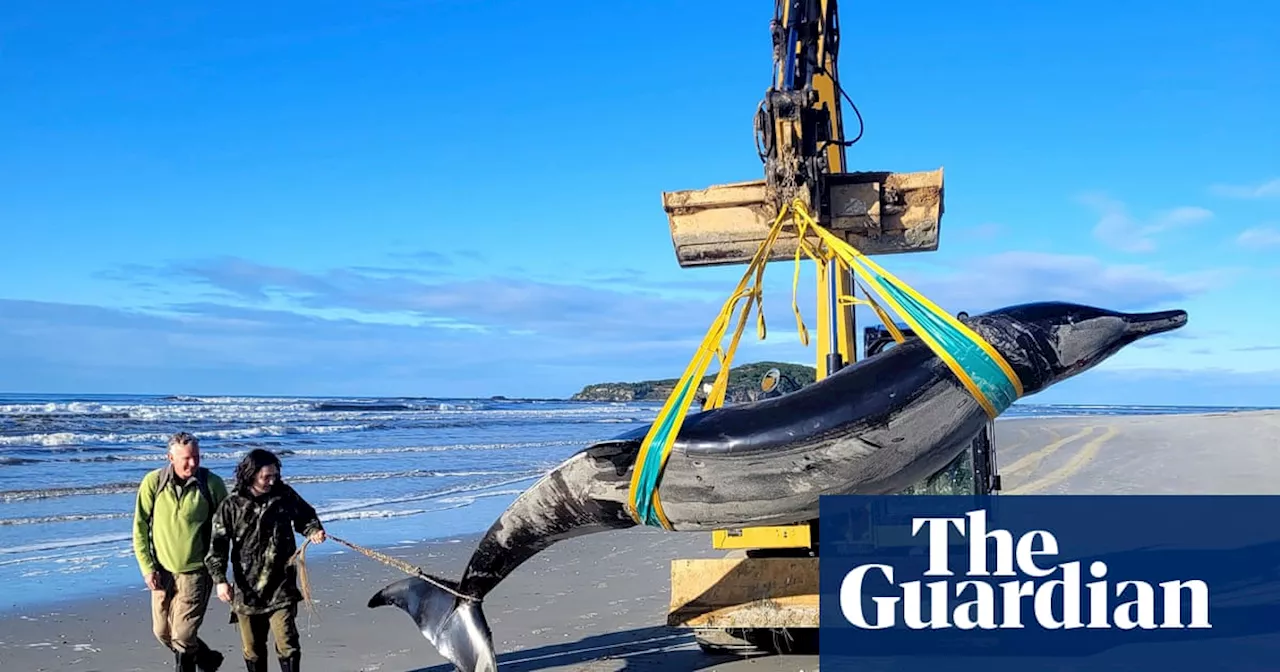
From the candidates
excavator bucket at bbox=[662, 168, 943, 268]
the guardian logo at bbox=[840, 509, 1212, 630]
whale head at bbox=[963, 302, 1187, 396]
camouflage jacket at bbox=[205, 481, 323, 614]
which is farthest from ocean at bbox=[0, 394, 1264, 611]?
whale head at bbox=[963, 302, 1187, 396]

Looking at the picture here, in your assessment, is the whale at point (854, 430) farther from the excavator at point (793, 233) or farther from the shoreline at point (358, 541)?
the shoreline at point (358, 541)

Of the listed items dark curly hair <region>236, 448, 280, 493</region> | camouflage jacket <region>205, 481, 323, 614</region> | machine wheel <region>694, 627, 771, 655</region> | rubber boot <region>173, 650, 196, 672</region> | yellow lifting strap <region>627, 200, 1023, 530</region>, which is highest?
yellow lifting strap <region>627, 200, 1023, 530</region>

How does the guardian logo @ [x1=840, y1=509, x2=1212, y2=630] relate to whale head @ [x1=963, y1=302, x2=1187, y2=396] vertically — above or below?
below

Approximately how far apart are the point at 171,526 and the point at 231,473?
48.9ft

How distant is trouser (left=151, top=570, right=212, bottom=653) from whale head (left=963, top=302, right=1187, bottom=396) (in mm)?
4649

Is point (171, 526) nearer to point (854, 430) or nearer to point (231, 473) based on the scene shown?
point (854, 430)

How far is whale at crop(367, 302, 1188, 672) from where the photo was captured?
4.45m

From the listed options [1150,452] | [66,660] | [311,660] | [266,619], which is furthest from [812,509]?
[1150,452]

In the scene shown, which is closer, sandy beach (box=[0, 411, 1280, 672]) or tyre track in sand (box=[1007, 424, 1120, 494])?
sandy beach (box=[0, 411, 1280, 672])

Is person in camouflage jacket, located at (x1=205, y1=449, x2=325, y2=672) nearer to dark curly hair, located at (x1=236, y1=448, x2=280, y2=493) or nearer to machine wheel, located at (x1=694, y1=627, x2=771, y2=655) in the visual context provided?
dark curly hair, located at (x1=236, y1=448, x2=280, y2=493)

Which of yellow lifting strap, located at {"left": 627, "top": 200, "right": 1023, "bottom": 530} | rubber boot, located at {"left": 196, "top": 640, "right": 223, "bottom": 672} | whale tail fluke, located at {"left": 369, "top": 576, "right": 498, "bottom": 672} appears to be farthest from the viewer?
rubber boot, located at {"left": 196, "top": 640, "right": 223, "bottom": 672}

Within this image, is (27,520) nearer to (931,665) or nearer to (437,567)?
(437,567)

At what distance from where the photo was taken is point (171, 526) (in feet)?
20.7

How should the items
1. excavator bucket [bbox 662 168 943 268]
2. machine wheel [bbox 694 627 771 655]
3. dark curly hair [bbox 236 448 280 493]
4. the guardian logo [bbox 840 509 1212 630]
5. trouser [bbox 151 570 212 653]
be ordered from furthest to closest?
1. machine wheel [bbox 694 627 771 655]
2. the guardian logo [bbox 840 509 1212 630]
3. trouser [bbox 151 570 212 653]
4. excavator bucket [bbox 662 168 943 268]
5. dark curly hair [bbox 236 448 280 493]
